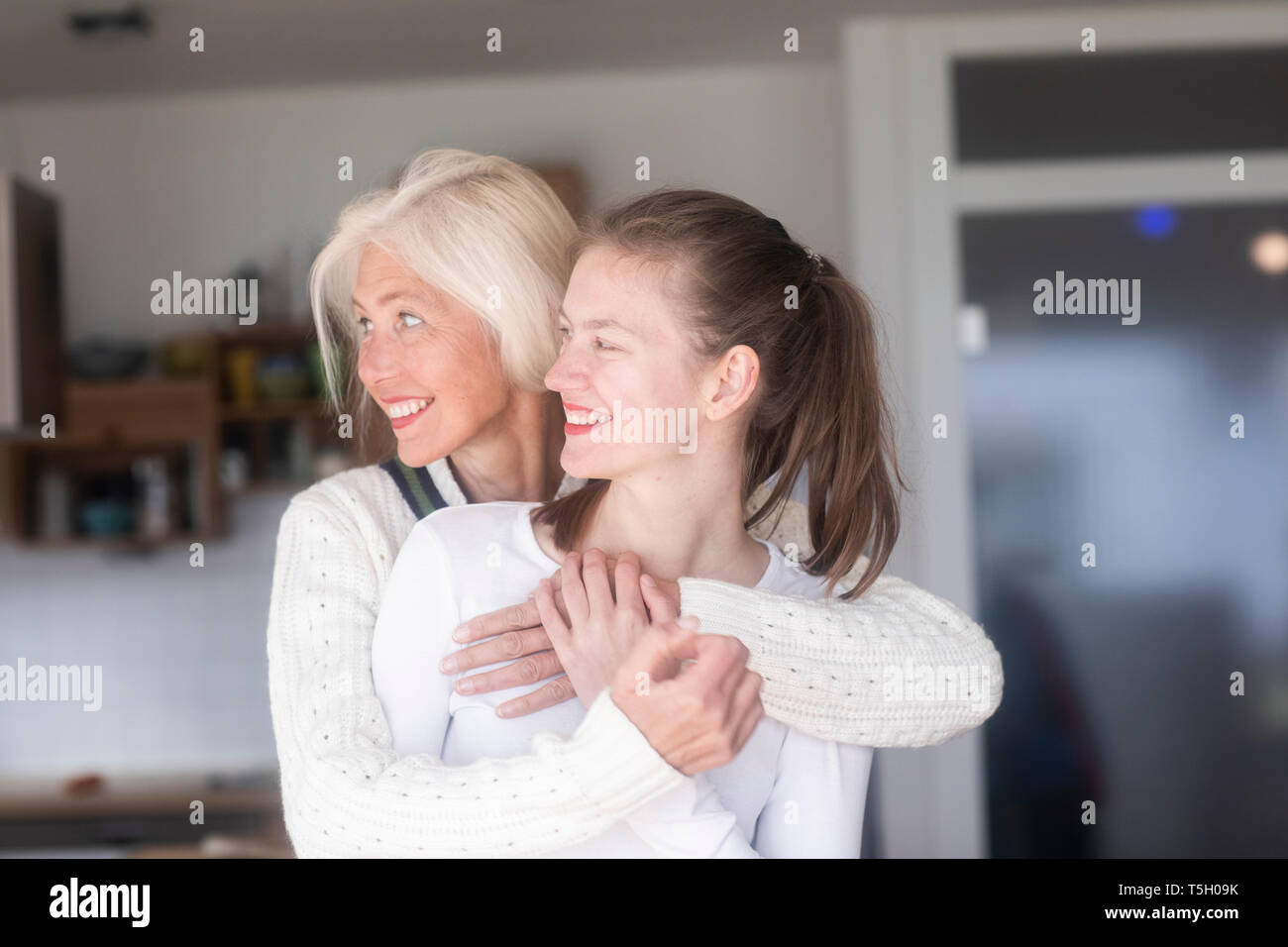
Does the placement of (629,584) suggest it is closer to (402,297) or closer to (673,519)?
(673,519)

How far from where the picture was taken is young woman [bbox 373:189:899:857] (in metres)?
1.43

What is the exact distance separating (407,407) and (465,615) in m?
0.31

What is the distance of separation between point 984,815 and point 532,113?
68.4 inches

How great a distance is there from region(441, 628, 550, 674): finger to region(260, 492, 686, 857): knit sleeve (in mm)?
114

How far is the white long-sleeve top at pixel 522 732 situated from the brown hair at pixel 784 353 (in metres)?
0.10

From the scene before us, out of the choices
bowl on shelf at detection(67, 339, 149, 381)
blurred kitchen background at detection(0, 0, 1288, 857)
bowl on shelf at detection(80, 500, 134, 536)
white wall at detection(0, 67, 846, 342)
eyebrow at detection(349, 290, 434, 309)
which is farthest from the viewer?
bowl on shelf at detection(80, 500, 134, 536)

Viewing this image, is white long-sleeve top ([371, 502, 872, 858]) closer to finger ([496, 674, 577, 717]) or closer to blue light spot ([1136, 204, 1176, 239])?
finger ([496, 674, 577, 717])

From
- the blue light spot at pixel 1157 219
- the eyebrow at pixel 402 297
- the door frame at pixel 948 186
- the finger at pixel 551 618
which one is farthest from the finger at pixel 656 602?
the blue light spot at pixel 1157 219

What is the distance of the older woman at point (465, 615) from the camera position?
51.9 inches

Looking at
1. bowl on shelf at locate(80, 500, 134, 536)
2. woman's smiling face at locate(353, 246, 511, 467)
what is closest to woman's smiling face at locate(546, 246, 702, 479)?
woman's smiling face at locate(353, 246, 511, 467)

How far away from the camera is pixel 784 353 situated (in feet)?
4.74

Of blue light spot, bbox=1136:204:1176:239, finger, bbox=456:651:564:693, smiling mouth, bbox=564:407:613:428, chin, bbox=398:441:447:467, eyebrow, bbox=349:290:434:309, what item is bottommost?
finger, bbox=456:651:564:693

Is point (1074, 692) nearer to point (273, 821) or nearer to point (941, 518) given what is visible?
point (941, 518)

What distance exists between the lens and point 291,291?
6.34 ft
